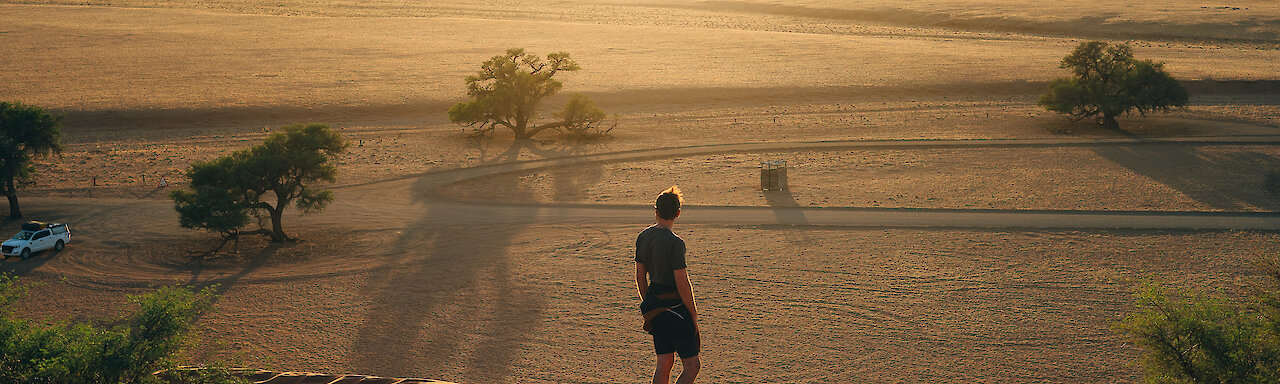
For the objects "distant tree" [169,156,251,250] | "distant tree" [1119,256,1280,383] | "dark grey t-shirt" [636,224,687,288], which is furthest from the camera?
"distant tree" [169,156,251,250]

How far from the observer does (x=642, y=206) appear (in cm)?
2969

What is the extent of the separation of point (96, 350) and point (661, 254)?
21.0 feet

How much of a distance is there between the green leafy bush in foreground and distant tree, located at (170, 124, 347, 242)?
13.9 m

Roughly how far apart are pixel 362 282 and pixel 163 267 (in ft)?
18.3

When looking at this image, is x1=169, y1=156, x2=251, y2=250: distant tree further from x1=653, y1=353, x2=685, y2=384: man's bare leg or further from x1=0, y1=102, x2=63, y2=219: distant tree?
x1=653, y1=353, x2=685, y2=384: man's bare leg

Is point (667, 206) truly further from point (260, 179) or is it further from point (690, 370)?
point (260, 179)

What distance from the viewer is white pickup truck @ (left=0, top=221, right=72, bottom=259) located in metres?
→ 24.0

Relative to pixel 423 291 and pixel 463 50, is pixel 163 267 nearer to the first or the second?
pixel 423 291

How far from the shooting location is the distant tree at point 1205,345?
37.3ft

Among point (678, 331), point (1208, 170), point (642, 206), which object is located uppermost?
point (678, 331)

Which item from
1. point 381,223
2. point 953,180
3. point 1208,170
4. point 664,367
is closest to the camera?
point 664,367

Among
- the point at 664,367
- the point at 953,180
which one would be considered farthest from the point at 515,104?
the point at 664,367

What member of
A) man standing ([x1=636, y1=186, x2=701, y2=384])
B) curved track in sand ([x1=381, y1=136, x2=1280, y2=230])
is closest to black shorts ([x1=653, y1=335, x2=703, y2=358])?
man standing ([x1=636, y1=186, x2=701, y2=384])

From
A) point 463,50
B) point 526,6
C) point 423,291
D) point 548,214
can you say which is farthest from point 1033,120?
point 526,6
